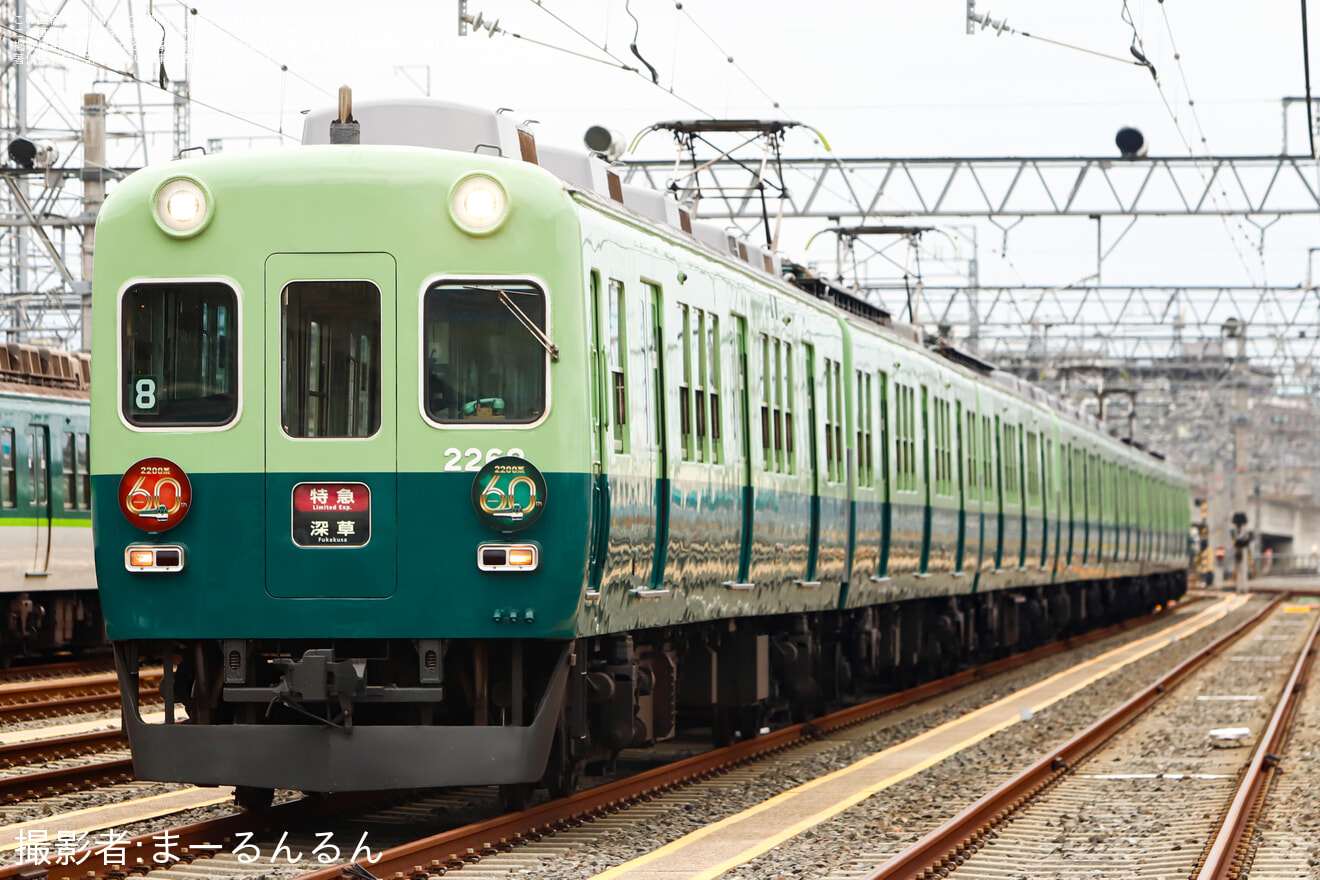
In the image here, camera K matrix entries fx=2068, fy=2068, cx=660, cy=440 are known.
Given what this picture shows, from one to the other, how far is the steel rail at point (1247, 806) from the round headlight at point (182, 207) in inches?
208

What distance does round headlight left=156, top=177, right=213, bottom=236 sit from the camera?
9.24 meters

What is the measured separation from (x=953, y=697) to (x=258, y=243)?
12843 mm

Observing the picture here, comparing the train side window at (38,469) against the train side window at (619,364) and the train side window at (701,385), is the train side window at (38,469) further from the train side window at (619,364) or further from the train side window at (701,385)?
the train side window at (619,364)

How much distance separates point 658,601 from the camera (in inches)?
426

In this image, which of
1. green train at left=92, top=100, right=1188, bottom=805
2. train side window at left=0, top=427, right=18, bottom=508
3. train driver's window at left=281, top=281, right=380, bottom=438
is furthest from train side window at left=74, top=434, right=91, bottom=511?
train driver's window at left=281, top=281, right=380, bottom=438

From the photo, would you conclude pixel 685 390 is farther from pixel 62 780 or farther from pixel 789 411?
pixel 62 780

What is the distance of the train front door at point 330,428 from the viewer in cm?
908

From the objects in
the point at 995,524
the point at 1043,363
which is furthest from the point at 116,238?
the point at 1043,363

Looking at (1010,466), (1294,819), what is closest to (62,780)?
(1294,819)

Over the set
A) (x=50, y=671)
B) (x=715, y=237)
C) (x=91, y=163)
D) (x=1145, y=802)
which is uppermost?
(x=91, y=163)

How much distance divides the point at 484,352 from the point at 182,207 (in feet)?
4.96

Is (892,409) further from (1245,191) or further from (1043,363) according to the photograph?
(1043,363)

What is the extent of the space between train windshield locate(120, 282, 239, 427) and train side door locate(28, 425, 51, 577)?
1255cm

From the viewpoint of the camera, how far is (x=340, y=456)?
359 inches
